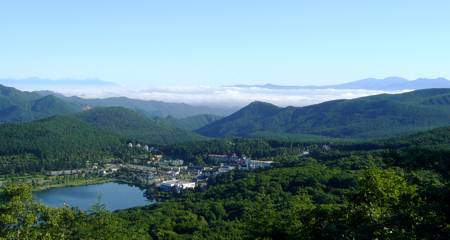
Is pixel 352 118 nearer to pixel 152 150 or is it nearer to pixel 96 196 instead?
pixel 152 150

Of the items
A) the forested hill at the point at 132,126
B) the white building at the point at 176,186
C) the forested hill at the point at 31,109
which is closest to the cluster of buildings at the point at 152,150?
the forested hill at the point at 132,126

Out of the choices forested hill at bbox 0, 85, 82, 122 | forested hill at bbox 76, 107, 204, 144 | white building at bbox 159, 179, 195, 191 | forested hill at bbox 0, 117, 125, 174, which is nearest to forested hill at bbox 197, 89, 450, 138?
forested hill at bbox 76, 107, 204, 144

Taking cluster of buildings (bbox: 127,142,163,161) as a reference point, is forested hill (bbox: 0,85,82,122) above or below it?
above

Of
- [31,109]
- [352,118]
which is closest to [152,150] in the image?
[352,118]

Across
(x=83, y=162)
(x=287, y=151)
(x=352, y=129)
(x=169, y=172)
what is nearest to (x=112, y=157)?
(x=83, y=162)

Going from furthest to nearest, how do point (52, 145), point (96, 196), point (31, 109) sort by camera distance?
1. point (31, 109)
2. point (52, 145)
3. point (96, 196)

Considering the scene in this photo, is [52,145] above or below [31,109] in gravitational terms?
below

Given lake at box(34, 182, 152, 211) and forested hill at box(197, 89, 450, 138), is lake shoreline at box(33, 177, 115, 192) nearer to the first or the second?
lake at box(34, 182, 152, 211)

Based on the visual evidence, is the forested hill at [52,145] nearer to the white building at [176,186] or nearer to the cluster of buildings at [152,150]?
the cluster of buildings at [152,150]
